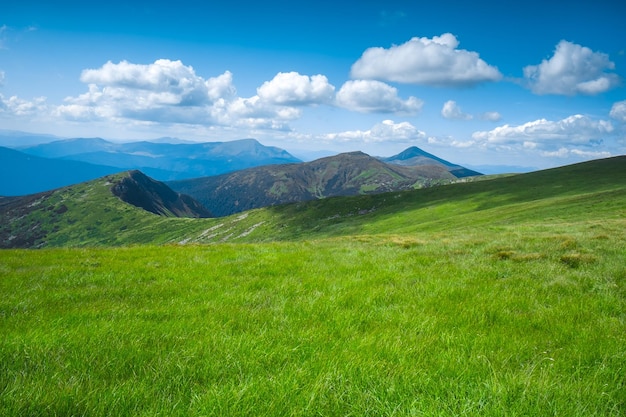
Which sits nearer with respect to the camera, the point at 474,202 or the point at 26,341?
the point at 26,341

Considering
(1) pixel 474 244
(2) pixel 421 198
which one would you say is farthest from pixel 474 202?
(1) pixel 474 244

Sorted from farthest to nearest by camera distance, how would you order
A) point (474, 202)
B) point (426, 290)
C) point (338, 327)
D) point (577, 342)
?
point (474, 202) → point (426, 290) → point (338, 327) → point (577, 342)

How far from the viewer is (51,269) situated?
35.8 feet

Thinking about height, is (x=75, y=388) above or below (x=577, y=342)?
above

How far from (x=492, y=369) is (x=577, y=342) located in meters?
2.05

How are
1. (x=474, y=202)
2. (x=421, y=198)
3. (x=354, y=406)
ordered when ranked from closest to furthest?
(x=354, y=406) < (x=474, y=202) < (x=421, y=198)

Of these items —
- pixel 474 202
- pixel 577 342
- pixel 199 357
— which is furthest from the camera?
pixel 474 202

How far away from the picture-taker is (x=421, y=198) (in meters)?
162

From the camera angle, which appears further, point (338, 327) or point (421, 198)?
point (421, 198)

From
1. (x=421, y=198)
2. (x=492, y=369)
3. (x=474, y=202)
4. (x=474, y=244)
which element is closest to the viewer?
(x=492, y=369)

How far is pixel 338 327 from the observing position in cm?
569

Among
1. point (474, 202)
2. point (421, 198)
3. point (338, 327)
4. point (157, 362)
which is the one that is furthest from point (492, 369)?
point (421, 198)

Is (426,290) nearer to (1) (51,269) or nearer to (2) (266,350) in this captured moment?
(2) (266,350)

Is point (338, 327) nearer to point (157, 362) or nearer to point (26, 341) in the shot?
point (157, 362)
